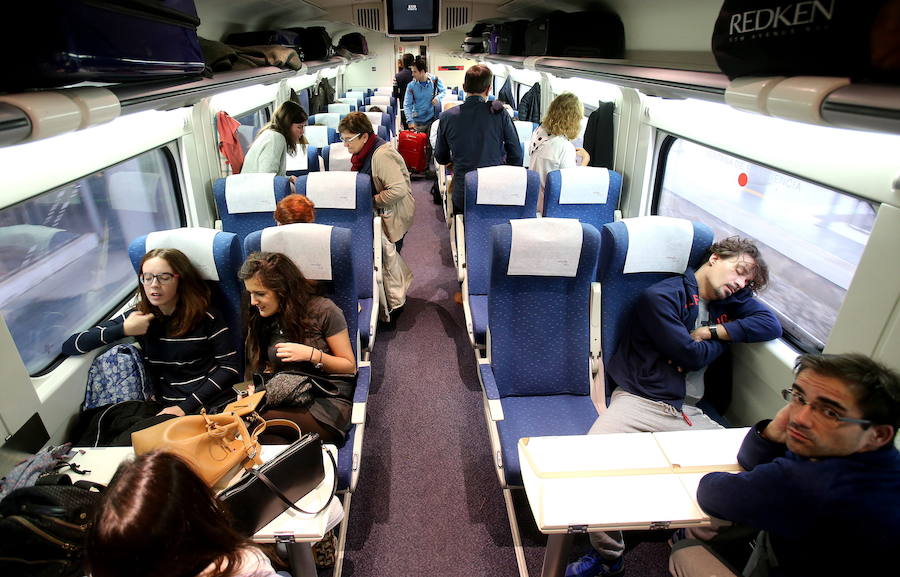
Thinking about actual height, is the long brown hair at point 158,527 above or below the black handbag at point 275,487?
above

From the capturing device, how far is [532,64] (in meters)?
3.93

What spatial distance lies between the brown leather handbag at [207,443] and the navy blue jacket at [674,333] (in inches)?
68.4

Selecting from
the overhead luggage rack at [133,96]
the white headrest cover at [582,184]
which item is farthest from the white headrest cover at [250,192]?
the white headrest cover at [582,184]

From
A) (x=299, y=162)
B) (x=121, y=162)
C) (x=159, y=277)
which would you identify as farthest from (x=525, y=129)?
(x=159, y=277)

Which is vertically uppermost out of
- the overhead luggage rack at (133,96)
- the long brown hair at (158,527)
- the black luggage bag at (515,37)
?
the black luggage bag at (515,37)

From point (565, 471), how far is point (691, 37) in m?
2.43

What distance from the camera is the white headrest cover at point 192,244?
2.34 m

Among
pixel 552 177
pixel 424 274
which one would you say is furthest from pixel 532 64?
pixel 424 274

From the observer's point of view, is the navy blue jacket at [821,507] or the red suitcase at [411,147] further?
the red suitcase at [411,147]

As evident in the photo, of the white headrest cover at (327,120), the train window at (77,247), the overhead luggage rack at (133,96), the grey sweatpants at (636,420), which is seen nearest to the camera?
the overhead luggage rack at (133,96)

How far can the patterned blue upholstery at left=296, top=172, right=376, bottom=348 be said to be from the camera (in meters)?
3.44

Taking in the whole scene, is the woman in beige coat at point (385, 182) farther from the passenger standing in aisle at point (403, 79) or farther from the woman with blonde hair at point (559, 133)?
the passenger standing in aisle at point (403, 79)

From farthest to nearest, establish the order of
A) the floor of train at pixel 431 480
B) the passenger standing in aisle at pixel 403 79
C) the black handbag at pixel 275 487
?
the passenger standing in aisle at pixel 403 79 < the floor of train at pixel 431 480 < the black handbag at pixel 275 487

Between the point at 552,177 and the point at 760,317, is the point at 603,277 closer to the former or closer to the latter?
the point at 760,317
